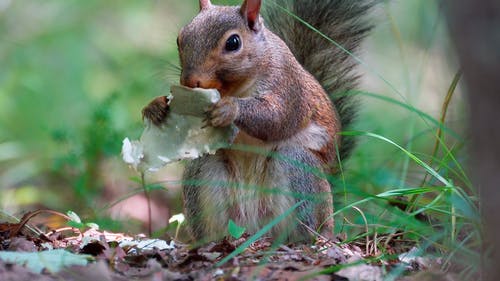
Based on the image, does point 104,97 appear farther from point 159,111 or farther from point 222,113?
point 222,113

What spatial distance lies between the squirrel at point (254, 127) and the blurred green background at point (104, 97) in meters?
0.52

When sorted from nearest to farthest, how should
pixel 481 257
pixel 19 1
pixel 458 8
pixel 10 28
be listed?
pixel 458 8 → pixel 481 257 → pixel 10 28 → pixel 19 1

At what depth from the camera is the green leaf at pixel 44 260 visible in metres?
2.48

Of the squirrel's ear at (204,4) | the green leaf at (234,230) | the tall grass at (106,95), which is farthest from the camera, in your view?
the tall grass at (106,95)

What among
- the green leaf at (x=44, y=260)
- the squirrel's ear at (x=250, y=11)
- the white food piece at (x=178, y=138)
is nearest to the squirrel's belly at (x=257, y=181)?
the white food piece at (x=178, y=138)

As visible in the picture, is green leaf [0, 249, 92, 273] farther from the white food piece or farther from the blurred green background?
the blurred green background

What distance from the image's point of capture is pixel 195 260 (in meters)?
2.70

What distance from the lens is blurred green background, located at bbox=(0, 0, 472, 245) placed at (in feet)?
16.4

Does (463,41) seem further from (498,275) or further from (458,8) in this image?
(498,275)

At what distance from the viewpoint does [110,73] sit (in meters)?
6.93

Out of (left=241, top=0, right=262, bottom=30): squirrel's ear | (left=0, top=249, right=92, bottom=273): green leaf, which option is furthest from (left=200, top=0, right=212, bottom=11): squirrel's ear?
(left=0, top=249, right=92, bottom=273): green leaf

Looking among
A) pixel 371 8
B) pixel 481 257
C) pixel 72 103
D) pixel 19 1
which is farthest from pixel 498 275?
pixel 19 1

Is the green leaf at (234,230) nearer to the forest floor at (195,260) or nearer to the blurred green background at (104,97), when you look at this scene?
the forest floor at (195,260)

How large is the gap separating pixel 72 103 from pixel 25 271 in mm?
4204
